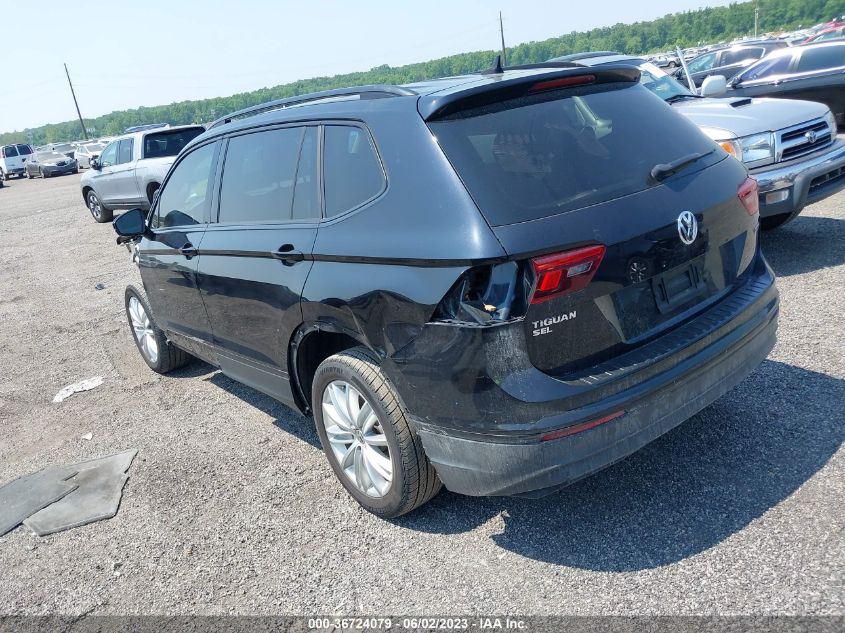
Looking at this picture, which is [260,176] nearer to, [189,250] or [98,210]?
[189,250]

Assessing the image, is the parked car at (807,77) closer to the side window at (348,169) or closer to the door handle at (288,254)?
the side window at (348,169)

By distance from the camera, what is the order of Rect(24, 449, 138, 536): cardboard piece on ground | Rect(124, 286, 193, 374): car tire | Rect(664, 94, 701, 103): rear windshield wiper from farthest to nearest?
Rect(664, 94, 701, 103): rear windshield wiper < Rect(124, 286, 193, 374): car tire < Rect(24, 449, 138, 536): cardboard piece on ground

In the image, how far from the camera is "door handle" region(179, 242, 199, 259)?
4508 millimetres

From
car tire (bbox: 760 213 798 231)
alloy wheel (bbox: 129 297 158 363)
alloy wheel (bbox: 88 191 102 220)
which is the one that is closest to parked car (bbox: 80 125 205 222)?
alloy wheel (bbox: 88 191 102 220)

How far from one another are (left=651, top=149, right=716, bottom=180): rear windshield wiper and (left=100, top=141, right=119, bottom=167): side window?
590 inches

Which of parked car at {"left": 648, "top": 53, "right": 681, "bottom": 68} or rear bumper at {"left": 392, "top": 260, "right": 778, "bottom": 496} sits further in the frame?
parked car at {"left": 648, "top": 53, "right": 681, "bottom": 68}

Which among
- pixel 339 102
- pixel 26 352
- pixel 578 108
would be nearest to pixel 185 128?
pixel 26 352

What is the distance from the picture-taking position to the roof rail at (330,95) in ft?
10.9

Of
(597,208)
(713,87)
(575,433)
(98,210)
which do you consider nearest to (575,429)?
(575,433)

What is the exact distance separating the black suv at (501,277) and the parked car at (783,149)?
9.34 ft

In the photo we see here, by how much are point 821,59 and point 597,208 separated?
11.4 metres

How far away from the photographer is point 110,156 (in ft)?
52.0

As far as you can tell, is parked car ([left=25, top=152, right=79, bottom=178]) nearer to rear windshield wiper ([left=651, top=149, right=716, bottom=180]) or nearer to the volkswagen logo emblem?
rear windshield wiper ([left=651, top=149, right=716, bottom=180])

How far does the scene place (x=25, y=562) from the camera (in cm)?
355
